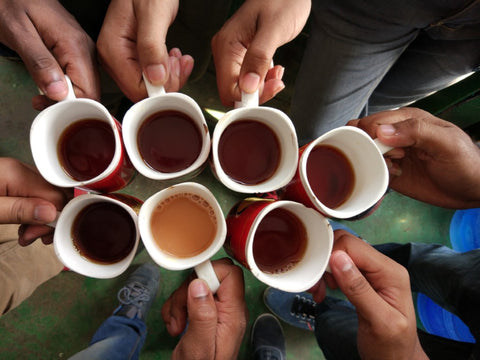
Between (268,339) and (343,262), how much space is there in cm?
105

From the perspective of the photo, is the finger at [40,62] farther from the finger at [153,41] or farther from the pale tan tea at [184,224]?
the pale tan tea at [184,224]

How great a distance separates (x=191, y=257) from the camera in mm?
869

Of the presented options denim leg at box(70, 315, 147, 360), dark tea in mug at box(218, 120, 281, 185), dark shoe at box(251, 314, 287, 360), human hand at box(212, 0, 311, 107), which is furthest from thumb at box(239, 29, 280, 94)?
dark shoe at box(251, 314, 287, 360)

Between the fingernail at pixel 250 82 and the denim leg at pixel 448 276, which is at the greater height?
the fingernail at pixel 250 82

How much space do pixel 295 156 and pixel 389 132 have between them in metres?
0.32

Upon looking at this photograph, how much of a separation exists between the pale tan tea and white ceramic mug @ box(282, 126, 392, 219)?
30 cm

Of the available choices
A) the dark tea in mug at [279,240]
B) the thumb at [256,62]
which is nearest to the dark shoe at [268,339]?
the dark tea in mug at [279,240]

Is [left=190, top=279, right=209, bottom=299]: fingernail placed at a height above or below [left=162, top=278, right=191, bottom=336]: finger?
above

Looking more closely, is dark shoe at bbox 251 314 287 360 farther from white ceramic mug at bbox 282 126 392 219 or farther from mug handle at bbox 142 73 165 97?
mug handle at bbox 142 73 165 97

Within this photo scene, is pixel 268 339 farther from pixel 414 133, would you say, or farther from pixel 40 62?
pixel 40 62

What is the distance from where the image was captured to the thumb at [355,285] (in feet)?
2.83

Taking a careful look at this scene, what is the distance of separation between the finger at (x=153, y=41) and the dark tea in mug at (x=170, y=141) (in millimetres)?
149

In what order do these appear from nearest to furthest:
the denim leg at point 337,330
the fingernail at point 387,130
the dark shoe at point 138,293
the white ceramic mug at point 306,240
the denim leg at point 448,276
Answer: the white ceramic mug at point 306,240 → the fingernail at point 387,130 → the denim leg at point 448,276 → the denim leg at point 337,330 → the dark shoe at point 138,293

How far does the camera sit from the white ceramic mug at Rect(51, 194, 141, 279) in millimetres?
832
